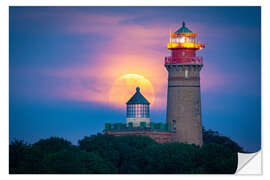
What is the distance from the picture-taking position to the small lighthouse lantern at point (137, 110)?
92.9m

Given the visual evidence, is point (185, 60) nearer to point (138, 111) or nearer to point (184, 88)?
point (184, 88)

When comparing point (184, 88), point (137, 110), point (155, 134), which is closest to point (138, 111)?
point (137, 110)

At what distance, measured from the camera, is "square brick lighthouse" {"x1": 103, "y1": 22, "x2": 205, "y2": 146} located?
93.0 meters

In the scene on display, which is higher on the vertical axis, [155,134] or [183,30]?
[183,30]

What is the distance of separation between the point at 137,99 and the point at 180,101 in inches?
130

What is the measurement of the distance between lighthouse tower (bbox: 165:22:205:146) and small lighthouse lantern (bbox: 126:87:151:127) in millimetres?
1900

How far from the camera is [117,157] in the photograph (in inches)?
3472

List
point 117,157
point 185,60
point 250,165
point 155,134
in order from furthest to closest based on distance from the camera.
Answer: point 185,60 → point 155,134 → point 117,157 → point 250,165

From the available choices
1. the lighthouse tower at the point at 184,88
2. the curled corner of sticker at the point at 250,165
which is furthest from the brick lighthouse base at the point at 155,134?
the curled corner of sticker at the point at 250,165

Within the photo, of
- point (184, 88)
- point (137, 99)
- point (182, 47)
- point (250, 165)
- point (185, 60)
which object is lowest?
point (250, 165)

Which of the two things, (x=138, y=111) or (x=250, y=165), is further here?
(x=138, y=111)

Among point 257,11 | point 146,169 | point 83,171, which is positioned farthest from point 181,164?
point 257,11

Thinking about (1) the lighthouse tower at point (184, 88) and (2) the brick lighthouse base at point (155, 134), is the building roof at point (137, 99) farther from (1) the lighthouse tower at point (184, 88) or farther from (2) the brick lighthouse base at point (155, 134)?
(2) the brick lighthouse base at point (155, 134)

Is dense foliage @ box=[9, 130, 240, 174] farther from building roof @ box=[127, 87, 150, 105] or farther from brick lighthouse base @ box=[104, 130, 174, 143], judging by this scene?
building roof @ box=[127, 87, 150, 105]
